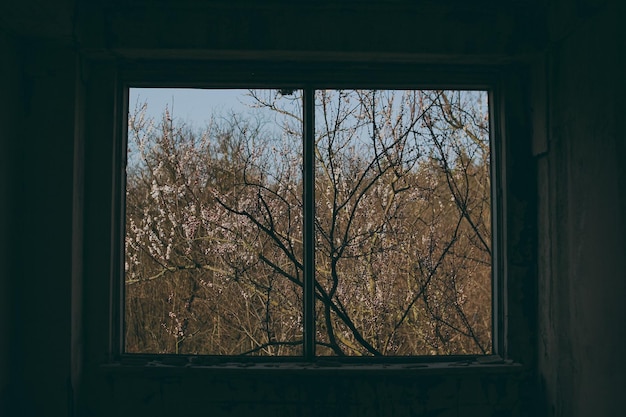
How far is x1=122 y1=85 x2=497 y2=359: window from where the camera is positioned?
3619 millimetres

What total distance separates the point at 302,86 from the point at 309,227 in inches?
31.1

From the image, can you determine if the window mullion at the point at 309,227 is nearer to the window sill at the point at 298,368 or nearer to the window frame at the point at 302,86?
the window frame at the point at 302,86

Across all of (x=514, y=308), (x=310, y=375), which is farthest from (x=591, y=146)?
(x=310, y=375)

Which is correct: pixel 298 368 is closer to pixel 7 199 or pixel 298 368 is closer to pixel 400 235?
pixel 400 235

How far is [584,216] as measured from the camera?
3.01 meters

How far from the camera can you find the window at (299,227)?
3.62 meters

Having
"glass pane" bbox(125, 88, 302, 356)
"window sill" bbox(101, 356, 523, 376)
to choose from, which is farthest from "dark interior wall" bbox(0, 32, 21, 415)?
"glass pane" bbox(125, 88, 302, 356)

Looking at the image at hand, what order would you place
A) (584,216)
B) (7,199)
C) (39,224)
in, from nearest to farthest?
(584,216)
(7,199)
(39,224)

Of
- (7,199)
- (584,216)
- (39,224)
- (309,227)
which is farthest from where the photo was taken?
(309,227)

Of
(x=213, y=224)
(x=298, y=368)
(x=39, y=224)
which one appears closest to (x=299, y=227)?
(x=213, y=224)

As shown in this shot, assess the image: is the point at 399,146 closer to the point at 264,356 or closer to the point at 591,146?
the point at 591,146

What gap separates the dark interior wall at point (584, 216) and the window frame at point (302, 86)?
0.80ft

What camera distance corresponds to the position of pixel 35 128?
11.1 ft

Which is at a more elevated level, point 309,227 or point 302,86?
point 302,86
